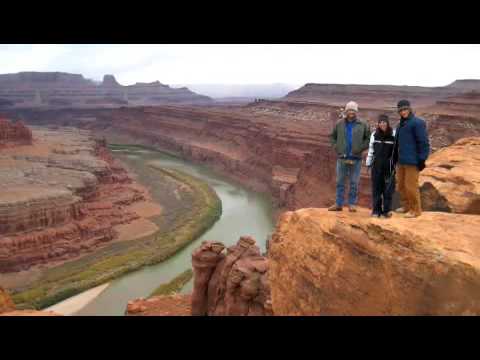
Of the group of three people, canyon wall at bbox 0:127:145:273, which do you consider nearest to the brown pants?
the group of three people

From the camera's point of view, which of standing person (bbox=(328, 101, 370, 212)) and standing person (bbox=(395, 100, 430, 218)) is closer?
standing person (bbox=(395, 100, 430, 218))

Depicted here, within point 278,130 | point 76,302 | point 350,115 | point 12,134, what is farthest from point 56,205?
point 278,130

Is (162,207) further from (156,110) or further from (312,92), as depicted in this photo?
(312,92)

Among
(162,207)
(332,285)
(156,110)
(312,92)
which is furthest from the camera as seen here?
(312,92)

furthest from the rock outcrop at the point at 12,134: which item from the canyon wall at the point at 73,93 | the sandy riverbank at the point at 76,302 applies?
the canyon wall at the point at 73,93

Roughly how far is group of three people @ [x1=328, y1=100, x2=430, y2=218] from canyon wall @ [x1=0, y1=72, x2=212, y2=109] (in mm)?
101520

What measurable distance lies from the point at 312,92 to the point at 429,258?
9273 cm

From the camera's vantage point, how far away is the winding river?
18719mm

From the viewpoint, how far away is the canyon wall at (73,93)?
10731cm

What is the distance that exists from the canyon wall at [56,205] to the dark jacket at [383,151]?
783 inches

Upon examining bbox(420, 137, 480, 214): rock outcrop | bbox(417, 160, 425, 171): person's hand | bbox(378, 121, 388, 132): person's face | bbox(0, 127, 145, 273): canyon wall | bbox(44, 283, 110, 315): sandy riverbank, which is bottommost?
bbox(44, 283, 110, 315): sandy riverbank

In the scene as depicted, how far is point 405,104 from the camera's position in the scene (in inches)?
241

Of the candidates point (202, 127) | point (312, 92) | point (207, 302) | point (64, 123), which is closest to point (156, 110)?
point (202, 127)

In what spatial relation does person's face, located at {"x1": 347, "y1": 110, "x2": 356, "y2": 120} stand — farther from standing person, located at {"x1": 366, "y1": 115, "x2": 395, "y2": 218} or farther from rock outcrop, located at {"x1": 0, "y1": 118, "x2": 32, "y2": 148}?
rock outcrop, located at {"x1": 0, "y1": 118, "x2": 32, "y2": 148}
